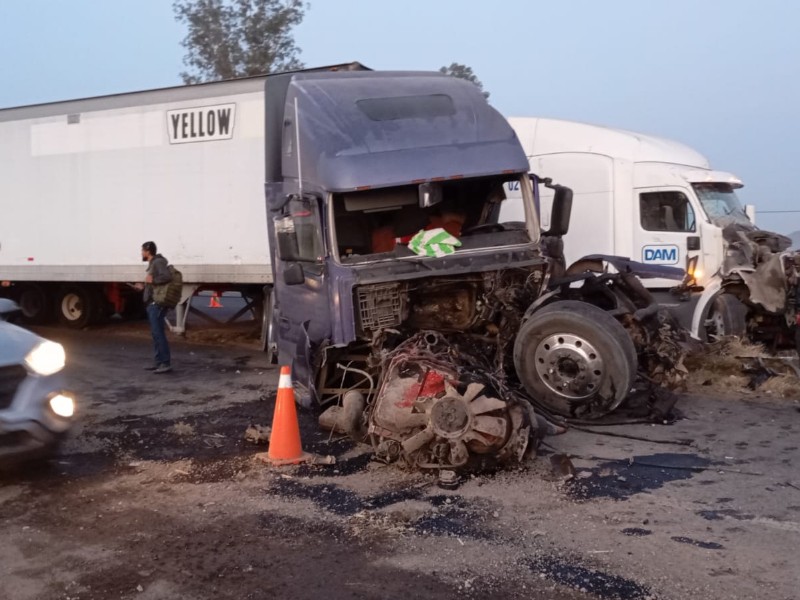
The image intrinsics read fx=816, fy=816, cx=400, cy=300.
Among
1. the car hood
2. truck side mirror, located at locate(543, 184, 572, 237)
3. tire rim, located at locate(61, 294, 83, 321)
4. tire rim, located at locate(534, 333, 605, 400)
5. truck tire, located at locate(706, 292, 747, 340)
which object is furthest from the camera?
tire rim, located at locate(61, 294, 83, 321)

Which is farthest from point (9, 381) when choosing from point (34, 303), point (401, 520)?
point (34, 303)

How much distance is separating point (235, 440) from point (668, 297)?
6020 mm

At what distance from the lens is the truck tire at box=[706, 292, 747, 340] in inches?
410

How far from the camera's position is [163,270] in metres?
10.9

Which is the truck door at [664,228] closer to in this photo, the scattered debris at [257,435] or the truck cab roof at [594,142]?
the truck cab roof at [594,142]

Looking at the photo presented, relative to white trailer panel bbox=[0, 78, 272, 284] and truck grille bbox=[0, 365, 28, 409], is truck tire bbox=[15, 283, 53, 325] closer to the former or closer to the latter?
white trailer panel bbox=[0, 78, 272, 284]

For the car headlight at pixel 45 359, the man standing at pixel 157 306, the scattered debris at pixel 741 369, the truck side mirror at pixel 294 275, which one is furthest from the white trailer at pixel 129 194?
the scattered debris at pixel 741 369

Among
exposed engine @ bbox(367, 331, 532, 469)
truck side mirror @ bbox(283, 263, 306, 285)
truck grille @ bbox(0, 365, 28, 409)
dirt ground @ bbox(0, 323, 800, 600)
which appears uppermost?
truck side mirror @ bbox(283, 263, 306, 285)

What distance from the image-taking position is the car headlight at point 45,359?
A: 589 centimetres

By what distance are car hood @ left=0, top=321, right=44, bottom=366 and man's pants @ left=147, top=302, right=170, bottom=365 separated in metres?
4.77

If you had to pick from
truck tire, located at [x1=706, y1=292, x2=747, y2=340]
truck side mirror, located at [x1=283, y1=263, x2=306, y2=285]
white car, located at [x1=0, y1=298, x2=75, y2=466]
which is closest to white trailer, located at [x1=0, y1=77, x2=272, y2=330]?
truck side mirror, located at [x1=283, y1=263, x2=306, y2=285]

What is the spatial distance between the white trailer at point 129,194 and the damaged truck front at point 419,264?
11.9 ft

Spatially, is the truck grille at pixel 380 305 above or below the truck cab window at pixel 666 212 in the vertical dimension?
below

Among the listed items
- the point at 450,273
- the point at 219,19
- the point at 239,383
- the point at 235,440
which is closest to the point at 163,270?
the point at 239,383
